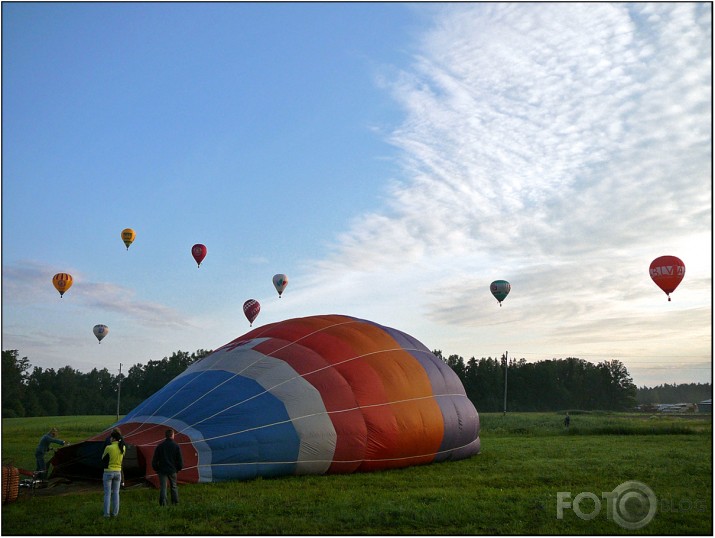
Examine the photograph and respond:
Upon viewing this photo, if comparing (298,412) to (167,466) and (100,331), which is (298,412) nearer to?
(167,466)

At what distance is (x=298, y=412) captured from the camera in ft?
32.7

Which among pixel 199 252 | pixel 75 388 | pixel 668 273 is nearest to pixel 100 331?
pixel 199 252

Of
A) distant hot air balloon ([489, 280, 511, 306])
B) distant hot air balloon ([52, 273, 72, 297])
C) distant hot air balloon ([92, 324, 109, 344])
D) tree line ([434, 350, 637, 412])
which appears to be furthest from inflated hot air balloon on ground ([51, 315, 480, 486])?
tree line ([434, 350, 637, 412])

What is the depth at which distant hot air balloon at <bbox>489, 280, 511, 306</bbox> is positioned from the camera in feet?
93.6

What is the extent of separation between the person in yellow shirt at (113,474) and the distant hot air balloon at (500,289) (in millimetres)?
22720

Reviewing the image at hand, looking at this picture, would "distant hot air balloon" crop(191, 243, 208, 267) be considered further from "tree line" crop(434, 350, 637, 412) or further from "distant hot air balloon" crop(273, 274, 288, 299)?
"tree line" crop(434, 350, 637, 412)

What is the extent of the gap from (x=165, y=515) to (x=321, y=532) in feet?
5.95

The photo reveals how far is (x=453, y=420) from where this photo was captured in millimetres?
12242

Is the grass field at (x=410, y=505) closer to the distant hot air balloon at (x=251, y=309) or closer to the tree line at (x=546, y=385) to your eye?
the distant hot air balloon at (x=251, y=309)

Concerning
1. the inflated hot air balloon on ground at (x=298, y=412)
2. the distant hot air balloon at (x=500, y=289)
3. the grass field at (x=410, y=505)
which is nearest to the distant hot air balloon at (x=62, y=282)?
the distant hot air balloon at (x=500, y=289)

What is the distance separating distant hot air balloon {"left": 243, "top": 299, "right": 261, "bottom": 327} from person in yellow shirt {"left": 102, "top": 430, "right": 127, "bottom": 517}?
22955mm

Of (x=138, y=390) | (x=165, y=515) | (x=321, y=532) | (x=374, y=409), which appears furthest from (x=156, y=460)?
(x=138, y=390)

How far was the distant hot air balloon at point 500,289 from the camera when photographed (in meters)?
28.5

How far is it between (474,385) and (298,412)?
74.5m
